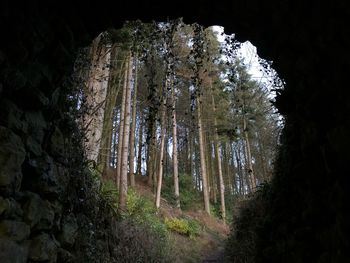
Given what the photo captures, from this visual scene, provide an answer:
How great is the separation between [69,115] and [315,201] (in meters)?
3.37

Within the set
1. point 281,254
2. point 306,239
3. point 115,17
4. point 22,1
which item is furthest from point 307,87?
point 22,1

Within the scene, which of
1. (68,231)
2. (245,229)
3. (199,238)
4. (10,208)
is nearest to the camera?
(10,208)

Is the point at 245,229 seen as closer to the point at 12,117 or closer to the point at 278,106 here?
the point at 278,106

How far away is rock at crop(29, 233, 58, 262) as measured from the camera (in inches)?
147

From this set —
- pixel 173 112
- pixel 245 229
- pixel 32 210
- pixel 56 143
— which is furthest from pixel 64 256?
pixel 173 112

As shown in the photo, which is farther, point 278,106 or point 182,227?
point 182,227

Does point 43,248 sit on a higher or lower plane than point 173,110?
lower

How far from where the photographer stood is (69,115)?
525cm

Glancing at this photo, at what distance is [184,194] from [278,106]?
1544 cm

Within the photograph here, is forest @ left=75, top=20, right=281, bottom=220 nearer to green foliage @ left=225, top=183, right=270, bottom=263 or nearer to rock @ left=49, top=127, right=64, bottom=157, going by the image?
green foliage @ left=225, top=183, right=270, bottom=263

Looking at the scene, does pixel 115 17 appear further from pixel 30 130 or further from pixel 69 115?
pixel 30 130

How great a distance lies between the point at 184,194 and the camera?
1961cm

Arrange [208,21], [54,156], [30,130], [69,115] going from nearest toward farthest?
[30,130], [54,156], [208,21], [69,115]

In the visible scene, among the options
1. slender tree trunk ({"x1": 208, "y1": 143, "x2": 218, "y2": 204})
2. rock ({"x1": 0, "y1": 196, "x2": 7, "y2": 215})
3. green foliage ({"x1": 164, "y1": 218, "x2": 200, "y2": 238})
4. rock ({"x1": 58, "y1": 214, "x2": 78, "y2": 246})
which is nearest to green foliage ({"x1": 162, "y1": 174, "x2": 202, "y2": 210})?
slender tree trunk ({"x1": 208, "y1": 143, "x2": 218, "y2": 204})
